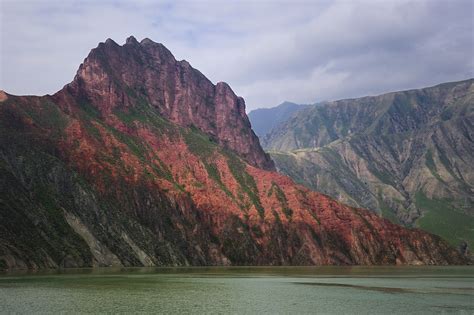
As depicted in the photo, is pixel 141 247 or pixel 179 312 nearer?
pixel 179 312

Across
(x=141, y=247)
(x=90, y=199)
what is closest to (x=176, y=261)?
(x=141, y=247)

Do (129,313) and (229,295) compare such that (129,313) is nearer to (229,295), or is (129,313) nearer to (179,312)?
(179,312)

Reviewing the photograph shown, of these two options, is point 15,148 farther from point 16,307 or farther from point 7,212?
point 16,307

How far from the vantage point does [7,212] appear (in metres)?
145

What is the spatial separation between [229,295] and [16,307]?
30138 millimetres

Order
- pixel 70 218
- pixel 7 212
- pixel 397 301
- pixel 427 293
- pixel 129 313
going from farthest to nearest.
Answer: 1. pixel 70 218
2. pixel 7 212
3. pixel 427 293
4. pixel 397 301
5. pixel 129 313

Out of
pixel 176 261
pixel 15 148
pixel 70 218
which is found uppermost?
pixel 15 148

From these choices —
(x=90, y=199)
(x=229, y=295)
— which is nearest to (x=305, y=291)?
(x=229, y=295)

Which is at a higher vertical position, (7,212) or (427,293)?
(7,212)

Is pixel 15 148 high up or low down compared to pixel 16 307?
up

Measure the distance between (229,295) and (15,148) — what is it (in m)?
127

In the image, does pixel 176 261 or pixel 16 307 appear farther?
pixel 176 261

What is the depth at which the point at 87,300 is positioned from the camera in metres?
67.1

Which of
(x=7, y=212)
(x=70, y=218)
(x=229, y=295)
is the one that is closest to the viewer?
(x=229, y=295)
